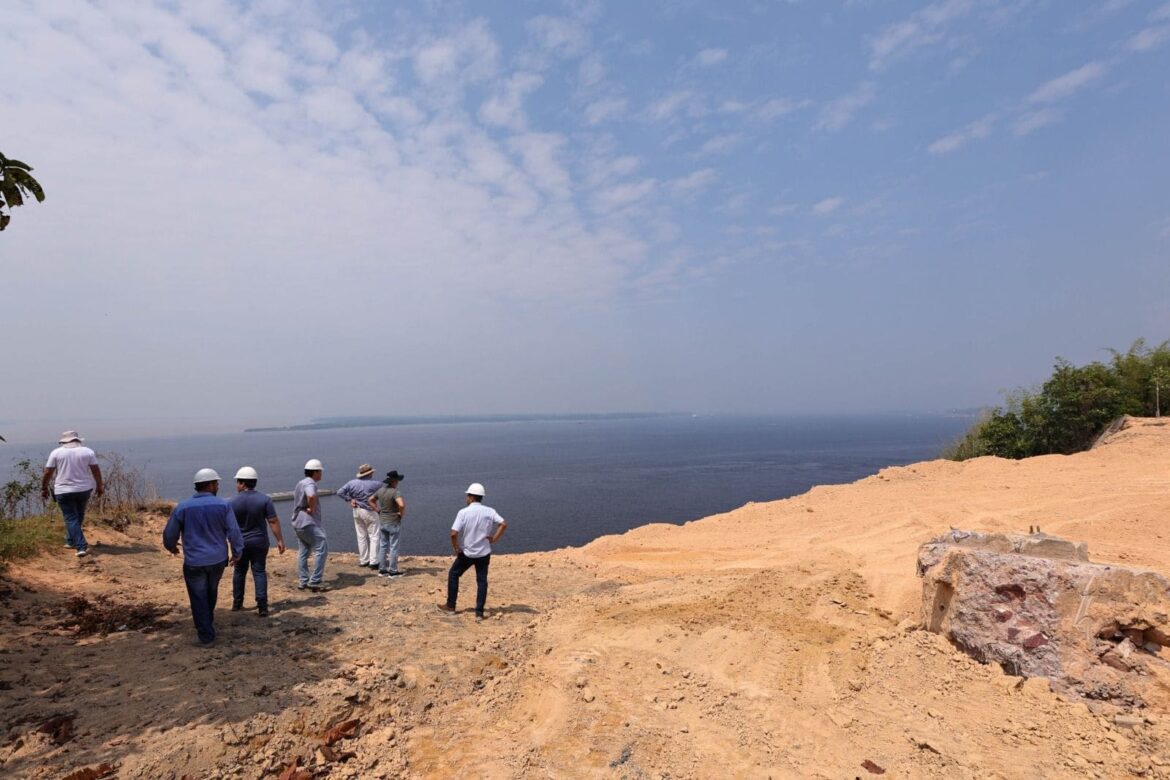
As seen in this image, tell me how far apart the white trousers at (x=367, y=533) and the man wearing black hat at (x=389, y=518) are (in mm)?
187

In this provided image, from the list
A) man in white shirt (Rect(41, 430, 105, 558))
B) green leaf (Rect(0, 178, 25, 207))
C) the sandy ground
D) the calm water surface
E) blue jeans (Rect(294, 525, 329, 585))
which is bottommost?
the calm water surface

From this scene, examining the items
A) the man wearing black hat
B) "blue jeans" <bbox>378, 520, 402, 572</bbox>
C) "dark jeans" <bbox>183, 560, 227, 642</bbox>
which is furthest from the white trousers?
"dark jeans" <bbox>183, 560, 227, 642</bbox>

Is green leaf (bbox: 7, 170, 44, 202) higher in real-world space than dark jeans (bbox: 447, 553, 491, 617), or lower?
higher

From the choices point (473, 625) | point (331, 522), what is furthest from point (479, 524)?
point (331, 522)

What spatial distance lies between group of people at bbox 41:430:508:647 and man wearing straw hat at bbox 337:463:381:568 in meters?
0.02

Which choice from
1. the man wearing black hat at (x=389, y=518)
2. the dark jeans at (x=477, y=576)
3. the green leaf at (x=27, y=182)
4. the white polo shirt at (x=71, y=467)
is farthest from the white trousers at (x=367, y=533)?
the green leaf at (x=27, y=182)

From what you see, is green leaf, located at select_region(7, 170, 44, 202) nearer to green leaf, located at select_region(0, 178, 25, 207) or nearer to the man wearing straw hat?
green leaf, located at select_region(0, 178, 25, 207)

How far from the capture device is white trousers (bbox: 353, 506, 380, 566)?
33.7 ft

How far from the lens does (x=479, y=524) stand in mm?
7762

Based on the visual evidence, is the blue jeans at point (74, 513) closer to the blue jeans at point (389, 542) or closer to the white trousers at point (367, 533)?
the white trousers at point (367, 533)

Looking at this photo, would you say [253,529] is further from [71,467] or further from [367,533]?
[71,467]

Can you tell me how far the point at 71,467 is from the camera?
8.92 meters

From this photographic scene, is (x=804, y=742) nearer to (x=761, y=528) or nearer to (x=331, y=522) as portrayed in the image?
(x=761, y=528)

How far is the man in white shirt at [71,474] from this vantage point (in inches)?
350
